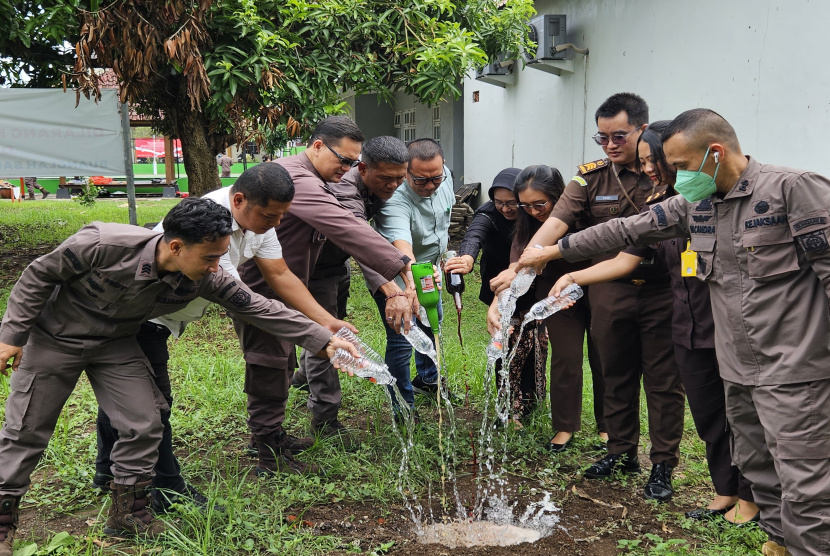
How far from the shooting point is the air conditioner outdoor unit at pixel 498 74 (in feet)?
35.9

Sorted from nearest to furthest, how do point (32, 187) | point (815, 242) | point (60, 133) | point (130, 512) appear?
point (815, 242), point (130, 512), point (60, 133), point (32, 187)

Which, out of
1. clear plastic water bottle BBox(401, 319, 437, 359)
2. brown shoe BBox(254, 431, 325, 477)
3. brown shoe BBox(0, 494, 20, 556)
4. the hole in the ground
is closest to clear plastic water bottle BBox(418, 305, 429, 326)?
clear plastic water bottle BBox(401, 319, 437, 359)

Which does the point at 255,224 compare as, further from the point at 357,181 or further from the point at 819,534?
the point at 819,534

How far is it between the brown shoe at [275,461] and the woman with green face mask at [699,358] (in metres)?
1.90

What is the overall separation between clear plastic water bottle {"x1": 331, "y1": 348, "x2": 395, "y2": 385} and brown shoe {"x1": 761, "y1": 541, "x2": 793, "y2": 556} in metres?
1.85

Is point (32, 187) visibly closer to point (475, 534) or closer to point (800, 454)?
point (475, 534)

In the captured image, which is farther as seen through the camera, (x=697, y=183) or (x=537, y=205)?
(x=537, y=205)

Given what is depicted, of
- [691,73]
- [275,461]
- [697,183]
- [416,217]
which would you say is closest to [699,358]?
[697,183]

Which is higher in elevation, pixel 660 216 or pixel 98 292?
pixel 660 216

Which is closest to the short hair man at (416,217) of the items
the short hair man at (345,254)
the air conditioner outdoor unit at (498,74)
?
the short hair man at (345,254)

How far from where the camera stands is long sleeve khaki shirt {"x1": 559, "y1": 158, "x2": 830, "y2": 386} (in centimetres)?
260

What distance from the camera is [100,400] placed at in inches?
126

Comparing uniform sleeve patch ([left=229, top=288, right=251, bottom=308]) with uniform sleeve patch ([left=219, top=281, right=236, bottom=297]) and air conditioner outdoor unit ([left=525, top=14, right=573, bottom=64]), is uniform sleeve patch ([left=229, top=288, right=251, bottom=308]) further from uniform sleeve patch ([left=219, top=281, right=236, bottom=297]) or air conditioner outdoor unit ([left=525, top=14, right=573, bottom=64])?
air conditioner outdoor unit ([left=525, top=14, right=573, bottom=64])

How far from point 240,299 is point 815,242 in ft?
7.41
